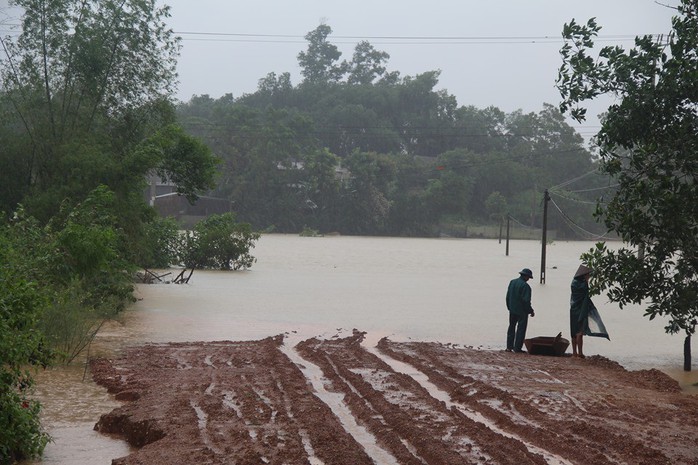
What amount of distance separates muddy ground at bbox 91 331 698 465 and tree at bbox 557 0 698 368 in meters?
1.50

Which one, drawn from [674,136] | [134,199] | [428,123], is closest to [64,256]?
[134,199]

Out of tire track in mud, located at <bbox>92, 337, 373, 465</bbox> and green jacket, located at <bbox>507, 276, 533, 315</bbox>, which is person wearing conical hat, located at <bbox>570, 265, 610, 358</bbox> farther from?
tire track in mud, located at <bbox>92, 337, 373, 465</bbox>

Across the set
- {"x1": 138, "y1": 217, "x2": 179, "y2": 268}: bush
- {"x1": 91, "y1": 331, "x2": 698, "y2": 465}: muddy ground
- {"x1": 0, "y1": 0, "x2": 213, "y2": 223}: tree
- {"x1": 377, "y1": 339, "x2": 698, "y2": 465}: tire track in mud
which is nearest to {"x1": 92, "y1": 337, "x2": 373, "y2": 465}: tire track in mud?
{"x1": 91, "y1": 331, "x2": 698, "y2": 465}: muddy ground

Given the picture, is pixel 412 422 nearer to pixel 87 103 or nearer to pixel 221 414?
pixel 221 414

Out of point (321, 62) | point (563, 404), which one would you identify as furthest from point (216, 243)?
point (321, 62)

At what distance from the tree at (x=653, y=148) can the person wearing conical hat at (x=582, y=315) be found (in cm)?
308

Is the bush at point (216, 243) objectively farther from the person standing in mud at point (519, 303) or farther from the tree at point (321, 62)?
the tree at point (321, 62)

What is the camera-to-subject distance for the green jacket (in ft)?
51.7

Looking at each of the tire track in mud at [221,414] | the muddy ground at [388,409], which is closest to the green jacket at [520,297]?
the muddy ground at [388,409]

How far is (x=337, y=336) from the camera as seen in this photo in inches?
711

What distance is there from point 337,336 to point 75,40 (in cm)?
1135

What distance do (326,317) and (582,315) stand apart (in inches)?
339

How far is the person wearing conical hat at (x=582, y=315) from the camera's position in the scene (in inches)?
606

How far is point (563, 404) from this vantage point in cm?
1077
